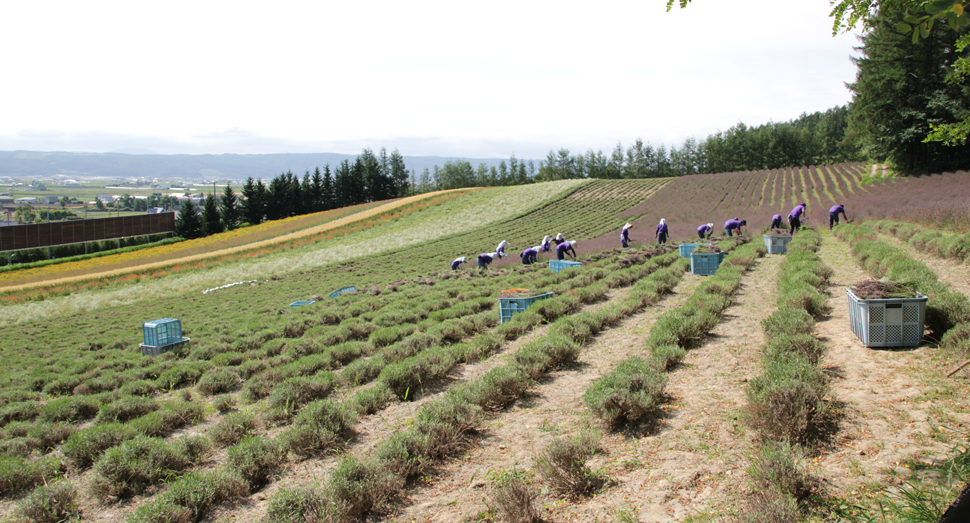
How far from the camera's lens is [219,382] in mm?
9836

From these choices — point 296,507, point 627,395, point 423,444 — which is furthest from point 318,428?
point 627,395

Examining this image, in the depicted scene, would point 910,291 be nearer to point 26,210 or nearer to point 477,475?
point 477,475

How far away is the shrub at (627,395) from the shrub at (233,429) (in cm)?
467

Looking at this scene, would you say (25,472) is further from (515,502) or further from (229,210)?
(229,210)

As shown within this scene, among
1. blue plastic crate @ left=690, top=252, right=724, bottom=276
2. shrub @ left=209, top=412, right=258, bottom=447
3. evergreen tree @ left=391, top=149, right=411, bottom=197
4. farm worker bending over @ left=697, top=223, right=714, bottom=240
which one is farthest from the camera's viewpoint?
evergreen tree @ left=391, top=149, right=411, bottom=197

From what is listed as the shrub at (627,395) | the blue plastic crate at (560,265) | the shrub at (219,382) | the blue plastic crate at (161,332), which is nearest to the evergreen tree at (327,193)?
the blue plastic crate at (560,265)

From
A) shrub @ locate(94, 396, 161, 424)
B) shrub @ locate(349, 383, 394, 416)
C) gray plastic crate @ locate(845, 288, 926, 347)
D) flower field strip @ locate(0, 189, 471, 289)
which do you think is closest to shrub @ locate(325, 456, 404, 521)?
shrub @ locate(349, 383, 394, 416)

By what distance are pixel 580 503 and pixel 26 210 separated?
146036mm

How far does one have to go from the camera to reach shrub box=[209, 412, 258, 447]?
22.5 ft

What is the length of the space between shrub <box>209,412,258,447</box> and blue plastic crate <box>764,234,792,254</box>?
19247 mm

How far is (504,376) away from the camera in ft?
24.5

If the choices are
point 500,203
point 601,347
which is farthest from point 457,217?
point 601,347

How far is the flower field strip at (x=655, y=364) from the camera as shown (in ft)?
19.7

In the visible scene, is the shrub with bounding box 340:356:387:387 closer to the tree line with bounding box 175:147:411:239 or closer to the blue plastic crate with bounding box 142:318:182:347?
the blue plastic crate with bounding box 142:318:182:347
